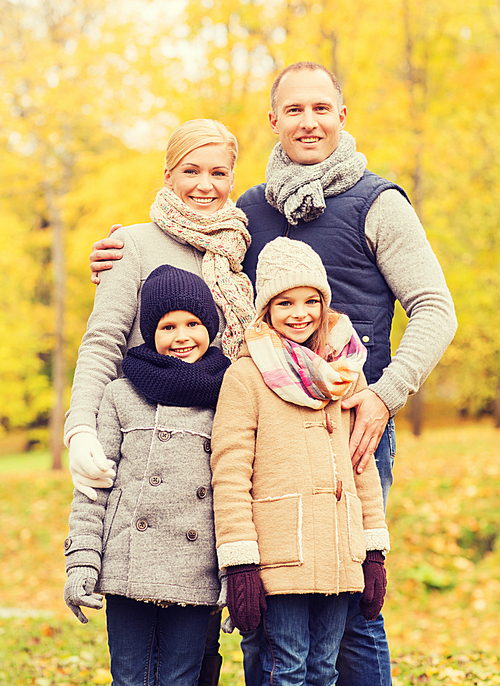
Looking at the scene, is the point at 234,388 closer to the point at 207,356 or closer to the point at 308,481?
the point at 207,356

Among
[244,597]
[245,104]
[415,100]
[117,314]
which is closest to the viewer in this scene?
[244,597]

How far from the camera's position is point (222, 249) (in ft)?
8.80

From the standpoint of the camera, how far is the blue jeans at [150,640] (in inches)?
94.6

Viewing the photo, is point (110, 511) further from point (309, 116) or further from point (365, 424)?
point (309, 116)

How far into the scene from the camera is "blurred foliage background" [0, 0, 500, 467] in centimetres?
886

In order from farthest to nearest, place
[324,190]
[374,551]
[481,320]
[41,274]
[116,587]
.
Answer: [41,274] → [481,320] → [324,190] → [374,551] → [116,587]

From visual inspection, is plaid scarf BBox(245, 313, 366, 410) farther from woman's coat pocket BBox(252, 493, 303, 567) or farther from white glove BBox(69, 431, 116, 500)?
white glove BBox(69, 431, 116, 500)

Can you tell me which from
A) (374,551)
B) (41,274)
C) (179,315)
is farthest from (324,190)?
(41,274)

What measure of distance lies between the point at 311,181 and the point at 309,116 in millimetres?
279

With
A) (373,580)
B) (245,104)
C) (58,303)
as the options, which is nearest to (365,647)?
(373,580)

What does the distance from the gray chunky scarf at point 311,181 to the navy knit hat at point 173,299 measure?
506 millimetres

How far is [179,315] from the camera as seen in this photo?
2.49 m

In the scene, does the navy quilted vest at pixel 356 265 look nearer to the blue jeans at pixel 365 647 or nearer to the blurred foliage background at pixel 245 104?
the blue jeans at pixel 365 647

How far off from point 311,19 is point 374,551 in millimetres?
7912
